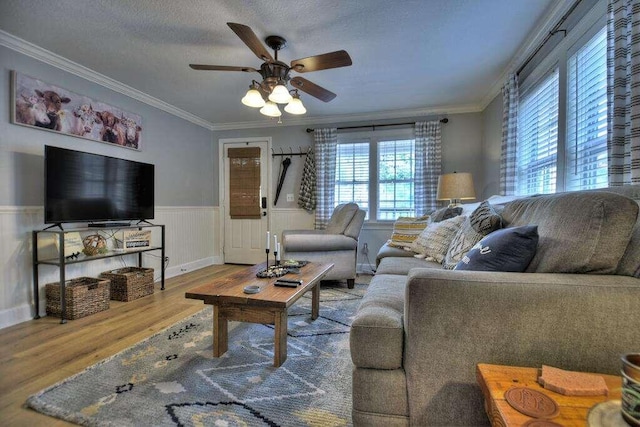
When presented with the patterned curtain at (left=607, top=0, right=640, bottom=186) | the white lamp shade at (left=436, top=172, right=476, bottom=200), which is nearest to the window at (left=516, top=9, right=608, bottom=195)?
the patterned curtain at (left=607, top=0, right=640, bottom=186)

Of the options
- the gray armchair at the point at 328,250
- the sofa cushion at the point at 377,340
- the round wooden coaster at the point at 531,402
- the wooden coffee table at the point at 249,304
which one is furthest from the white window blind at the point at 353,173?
the round wooden coaster at the point at 531,402

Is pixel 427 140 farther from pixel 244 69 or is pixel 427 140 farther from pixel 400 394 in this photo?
pixel 400 394

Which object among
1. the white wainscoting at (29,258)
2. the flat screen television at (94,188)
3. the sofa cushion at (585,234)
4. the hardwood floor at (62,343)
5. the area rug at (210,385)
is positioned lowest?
the hardwood floor at (62,343)

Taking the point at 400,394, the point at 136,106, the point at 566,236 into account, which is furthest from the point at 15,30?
the point at 566,236

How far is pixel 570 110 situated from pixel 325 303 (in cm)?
249

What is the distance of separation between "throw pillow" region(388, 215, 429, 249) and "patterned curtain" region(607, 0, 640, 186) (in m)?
1.67

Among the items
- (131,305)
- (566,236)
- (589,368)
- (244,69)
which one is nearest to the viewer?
(589,368)

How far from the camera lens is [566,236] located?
110 centimetres

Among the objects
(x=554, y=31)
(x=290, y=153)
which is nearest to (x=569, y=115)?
(x=554, y=31)

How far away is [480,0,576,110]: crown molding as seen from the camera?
200 cm

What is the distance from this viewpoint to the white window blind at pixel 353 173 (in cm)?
452

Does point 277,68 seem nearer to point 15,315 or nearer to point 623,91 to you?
point 623,91

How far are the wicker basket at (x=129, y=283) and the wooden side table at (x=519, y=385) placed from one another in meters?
3.25

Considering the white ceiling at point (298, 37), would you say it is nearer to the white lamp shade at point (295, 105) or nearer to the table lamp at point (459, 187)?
the white lamp shade at point (295, 105)
